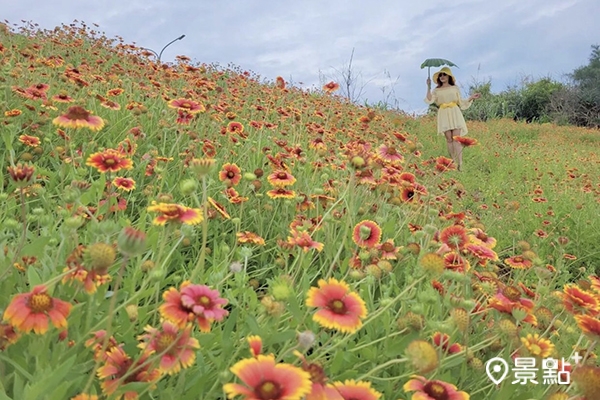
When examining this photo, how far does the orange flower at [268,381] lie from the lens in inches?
23.5

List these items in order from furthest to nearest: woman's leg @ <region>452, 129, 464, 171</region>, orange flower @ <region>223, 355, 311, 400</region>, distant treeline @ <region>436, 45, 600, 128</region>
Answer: distant treeline @ <region>436, 45, 600, 128</region>, woman's leg @ <region>452, 129, 464, 171</region>, orange flower @ <region>223, 355, 311, 400</region>

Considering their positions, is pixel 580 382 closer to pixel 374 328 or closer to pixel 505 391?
pixel 505 391

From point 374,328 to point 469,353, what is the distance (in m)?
0.25

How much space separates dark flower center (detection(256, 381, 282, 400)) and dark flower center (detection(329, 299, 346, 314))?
0.88ft

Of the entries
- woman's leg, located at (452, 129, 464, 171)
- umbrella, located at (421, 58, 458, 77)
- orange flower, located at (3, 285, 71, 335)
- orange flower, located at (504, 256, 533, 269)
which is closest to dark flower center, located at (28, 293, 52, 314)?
orange flower, located at (3, 285, 71, 335)

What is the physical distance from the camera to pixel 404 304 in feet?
3.96

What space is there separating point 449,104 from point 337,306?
6.29 metres

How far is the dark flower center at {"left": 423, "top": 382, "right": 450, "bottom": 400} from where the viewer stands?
809 mm

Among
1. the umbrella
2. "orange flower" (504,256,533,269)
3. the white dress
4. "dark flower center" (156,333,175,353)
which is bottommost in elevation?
"orange flower" (504,256,533,269)

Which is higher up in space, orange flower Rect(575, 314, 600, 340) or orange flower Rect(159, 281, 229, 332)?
orange flower Rect(159, 281, 229, 332)

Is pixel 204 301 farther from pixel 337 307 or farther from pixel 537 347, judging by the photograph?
pixel 537 347

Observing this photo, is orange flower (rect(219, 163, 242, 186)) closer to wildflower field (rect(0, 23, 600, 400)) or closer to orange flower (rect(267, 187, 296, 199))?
wildflower field (rect(0, 23, 600, 400))

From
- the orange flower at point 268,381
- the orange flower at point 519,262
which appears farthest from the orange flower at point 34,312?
the orange flower at point 519,262

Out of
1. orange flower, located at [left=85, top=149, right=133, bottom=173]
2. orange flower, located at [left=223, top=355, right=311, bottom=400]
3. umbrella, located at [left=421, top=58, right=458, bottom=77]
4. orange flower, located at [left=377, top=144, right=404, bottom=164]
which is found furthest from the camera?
umbrella, located at [left=421, top=58, right=458, bottom=77]
